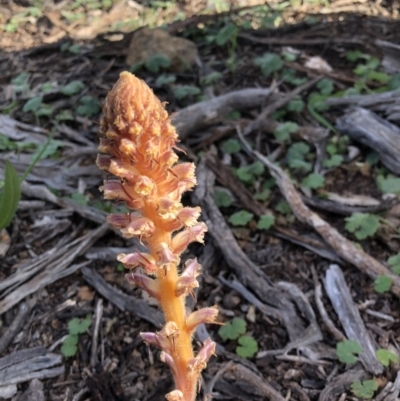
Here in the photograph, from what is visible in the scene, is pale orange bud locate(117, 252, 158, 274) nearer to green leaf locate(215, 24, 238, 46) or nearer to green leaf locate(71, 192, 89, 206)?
green leaf locate(71, 192, 89, 206)

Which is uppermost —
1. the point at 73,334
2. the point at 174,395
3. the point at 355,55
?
the point at 174,395

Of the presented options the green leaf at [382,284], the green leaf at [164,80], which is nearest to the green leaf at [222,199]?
the green leaf at [382,284]

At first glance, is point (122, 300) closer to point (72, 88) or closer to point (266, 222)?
point (266, 222)

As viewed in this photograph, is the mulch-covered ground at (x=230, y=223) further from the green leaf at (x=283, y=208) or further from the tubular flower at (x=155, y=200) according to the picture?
the tubular flower at (x=155, y=200)

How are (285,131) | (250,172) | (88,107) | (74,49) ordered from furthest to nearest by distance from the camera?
(74,49) < (88,107) < (285,131) < (250,172)

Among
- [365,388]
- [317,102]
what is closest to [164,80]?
[317,102]

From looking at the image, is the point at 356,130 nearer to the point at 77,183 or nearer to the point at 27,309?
the point at 77,183
